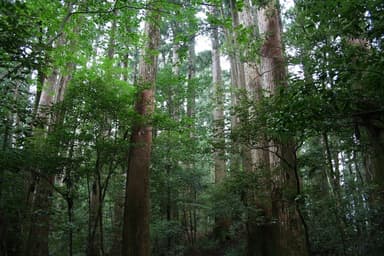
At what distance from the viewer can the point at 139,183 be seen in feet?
21.0

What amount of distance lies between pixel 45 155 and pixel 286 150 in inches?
181

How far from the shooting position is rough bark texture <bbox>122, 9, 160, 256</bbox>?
5934mm

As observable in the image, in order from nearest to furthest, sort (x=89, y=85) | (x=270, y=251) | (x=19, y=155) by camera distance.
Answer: (x=19, y=155) → (x=89, y=85) → (x=270, y=251)

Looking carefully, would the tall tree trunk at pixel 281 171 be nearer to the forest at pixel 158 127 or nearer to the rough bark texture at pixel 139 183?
the forest at pixel 158 127

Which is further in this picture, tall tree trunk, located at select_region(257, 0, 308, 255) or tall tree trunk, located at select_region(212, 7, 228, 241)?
tall tree trunk, located at select_region(212, 7, 228, 241)

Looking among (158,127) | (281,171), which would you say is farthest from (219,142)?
(158,127)

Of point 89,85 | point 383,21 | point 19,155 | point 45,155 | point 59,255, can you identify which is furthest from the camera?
point 59,255

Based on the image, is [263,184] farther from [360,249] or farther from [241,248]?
[241,248]

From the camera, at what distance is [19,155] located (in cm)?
484

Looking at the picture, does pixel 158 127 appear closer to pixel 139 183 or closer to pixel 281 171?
pixel 139 183

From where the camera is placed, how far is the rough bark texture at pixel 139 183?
19.5 feet

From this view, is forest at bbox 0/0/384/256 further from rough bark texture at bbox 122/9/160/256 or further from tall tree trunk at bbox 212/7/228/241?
tall tree trunk at bbox 212/7/228/241

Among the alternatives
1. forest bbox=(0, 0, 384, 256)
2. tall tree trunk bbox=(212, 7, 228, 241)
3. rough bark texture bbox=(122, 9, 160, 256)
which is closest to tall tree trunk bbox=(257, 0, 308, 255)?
forest bbox=(0, 0, 384, 256)

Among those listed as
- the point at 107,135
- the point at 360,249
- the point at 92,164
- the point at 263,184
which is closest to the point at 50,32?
the point at 107,135
